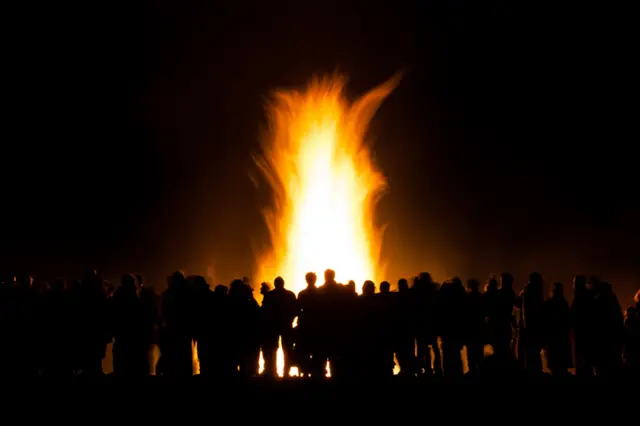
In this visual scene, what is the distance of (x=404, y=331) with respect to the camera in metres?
14.5

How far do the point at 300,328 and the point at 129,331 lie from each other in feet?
9.92

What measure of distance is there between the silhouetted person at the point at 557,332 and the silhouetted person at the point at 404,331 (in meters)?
2.45

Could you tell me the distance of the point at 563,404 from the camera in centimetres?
1170

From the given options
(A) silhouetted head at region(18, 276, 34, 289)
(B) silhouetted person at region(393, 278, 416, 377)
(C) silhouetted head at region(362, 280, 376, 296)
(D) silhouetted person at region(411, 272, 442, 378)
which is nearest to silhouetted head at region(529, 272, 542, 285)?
(D) silhouetted person at region(411, 272, 442, 378)

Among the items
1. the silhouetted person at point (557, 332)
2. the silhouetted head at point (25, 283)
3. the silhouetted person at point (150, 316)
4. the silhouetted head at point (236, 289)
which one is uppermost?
the silhouetted head at point (25, 283)

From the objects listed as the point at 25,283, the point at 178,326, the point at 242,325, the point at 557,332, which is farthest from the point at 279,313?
the point at 557,332

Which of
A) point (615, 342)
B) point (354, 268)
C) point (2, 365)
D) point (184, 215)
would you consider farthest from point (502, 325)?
point (184, 215)

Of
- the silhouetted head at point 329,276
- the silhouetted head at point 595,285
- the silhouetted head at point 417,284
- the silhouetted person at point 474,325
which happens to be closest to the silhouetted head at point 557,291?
the silhouetted head at point 595,285

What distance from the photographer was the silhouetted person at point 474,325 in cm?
1437

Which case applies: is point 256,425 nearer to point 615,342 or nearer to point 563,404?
point 563,404

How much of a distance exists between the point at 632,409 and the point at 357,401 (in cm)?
398

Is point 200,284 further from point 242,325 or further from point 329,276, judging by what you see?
point 329,276

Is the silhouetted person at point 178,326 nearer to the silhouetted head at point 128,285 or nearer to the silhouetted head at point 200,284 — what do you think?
the silhouetted head at point 200,284

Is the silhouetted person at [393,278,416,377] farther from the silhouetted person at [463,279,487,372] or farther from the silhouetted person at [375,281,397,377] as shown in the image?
the silhouetted person at [463,279,487,372]
